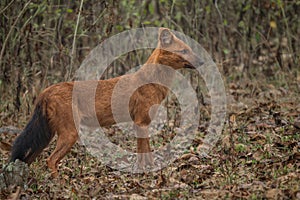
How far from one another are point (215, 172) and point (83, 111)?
1853mm

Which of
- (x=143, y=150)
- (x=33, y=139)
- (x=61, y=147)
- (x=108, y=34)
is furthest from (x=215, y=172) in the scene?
(x=108, y=34)

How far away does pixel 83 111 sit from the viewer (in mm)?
6980

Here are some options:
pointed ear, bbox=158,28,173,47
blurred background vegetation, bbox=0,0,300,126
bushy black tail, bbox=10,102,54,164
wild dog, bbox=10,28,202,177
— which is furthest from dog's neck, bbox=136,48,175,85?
bushy black tail, bbox=10,102,54,164

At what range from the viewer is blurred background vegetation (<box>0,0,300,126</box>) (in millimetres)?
9346

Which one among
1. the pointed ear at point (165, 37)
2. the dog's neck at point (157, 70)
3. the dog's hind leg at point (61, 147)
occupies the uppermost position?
the pointed ear at point (165, 37)

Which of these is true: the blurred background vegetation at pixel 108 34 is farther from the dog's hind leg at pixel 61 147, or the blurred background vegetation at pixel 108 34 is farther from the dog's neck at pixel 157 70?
the dog's hind leg at pixel 61 147

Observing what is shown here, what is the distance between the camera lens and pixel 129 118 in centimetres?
742

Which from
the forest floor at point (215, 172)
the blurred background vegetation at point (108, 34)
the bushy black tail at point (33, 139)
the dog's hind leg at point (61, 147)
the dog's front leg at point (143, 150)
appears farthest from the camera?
the blurred background vegetation at point (108, 34)

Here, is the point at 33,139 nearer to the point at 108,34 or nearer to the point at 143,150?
the point at 143,150

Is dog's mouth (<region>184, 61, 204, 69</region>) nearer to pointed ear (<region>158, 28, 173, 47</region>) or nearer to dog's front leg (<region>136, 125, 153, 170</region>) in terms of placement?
pointed ear (<region>158, 28, 173, 47</region>)

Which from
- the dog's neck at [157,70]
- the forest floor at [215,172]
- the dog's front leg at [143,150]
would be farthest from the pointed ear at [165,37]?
the forest floor at [215,172]

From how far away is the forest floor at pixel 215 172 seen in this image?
5461 mm

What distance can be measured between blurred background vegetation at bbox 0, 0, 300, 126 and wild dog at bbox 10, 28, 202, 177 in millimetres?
1114

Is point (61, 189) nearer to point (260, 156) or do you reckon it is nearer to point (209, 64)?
point (260, 156)
